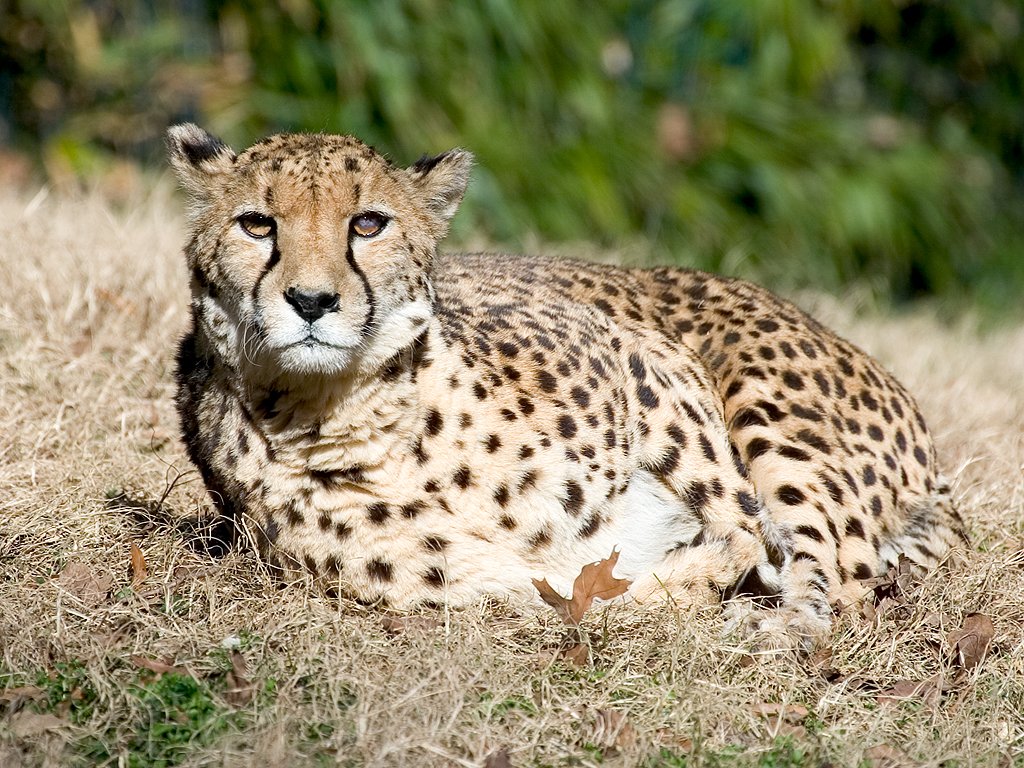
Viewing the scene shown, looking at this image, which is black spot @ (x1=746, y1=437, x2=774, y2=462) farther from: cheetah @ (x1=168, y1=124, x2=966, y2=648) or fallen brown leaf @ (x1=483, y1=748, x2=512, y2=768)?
fallen brown leaf @ (x1=483, y1=748, x2=512, y2=768)

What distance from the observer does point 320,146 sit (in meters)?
3.13

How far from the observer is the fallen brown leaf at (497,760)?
269cm

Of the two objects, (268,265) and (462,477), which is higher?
(268,265)

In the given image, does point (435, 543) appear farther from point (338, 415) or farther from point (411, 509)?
point (338, 415)

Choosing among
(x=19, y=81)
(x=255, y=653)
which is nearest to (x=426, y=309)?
(x=255, y=653)

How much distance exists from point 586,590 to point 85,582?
120 centimetres

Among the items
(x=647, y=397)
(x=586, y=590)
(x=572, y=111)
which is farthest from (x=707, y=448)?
(x=572, y=111)

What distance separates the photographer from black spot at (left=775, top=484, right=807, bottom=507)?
3641 millimetres

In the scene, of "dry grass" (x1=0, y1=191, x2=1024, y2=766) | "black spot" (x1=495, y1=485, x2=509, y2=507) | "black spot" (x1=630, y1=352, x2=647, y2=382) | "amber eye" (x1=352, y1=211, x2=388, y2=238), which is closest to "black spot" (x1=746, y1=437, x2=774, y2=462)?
"black spot" (x1=630, y1=352, x2=647, y2=382)

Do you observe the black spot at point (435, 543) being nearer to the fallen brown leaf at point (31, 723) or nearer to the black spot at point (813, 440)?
the fallen brown leaf at point (31, 723)

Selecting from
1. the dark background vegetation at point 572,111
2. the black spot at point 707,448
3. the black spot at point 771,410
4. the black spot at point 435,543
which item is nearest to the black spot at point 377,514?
the black spot at point 435,543

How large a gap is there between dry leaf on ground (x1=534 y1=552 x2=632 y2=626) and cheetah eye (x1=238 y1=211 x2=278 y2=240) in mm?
1023

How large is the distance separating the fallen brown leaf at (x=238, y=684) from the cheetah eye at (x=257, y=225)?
90 centimetres

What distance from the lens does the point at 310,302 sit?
2.83 meters
